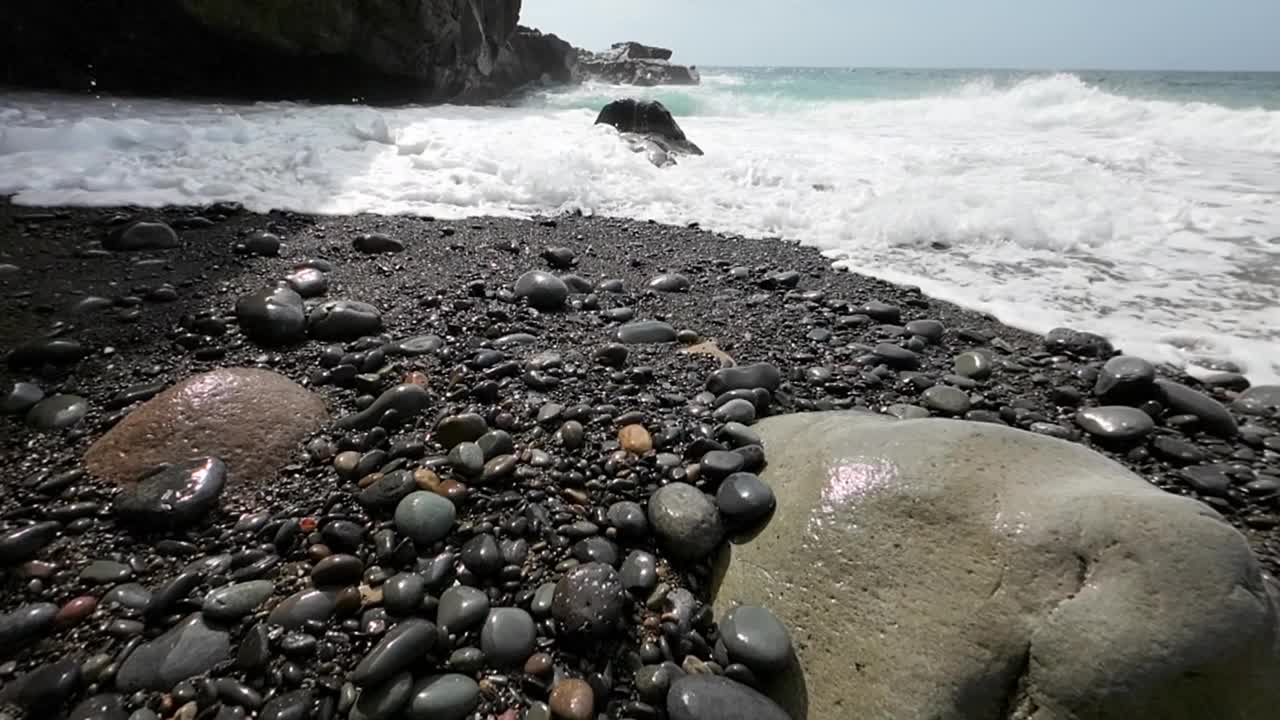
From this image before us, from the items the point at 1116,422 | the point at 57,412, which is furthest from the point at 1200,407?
the point at 57,412

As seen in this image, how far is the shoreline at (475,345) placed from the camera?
5.83ft

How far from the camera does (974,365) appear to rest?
8.62 ft

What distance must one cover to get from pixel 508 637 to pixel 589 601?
0.21 m

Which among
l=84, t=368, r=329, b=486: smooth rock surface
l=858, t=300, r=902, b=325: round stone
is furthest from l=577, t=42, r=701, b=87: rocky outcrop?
l=84, t=368, r=329, b=486: smooth rock surface

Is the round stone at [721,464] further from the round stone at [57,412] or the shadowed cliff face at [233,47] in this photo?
the shadowed cliff face at [233,47]

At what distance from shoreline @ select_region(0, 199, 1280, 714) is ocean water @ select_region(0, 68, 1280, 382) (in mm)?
506

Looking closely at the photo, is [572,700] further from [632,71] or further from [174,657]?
[632,71]

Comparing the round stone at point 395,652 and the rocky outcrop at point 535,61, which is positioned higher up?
the rocky outcrop at point 535,61

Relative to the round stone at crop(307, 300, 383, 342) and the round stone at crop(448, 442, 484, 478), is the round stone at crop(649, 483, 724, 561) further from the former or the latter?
the round stone at crop(307, 300, 383, 342)

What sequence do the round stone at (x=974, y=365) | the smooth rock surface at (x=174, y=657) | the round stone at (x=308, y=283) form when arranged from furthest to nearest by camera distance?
the round stone at (x=308, y=283) → the round stone at (x=974, y=365) → the smooth rock surface at (x=174, y=657)

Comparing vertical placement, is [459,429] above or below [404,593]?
above

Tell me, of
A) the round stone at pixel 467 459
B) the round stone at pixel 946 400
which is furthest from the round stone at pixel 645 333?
the round stone at pixel 946 400

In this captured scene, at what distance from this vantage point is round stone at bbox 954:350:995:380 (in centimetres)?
259

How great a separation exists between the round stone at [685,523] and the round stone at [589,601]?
202mm
